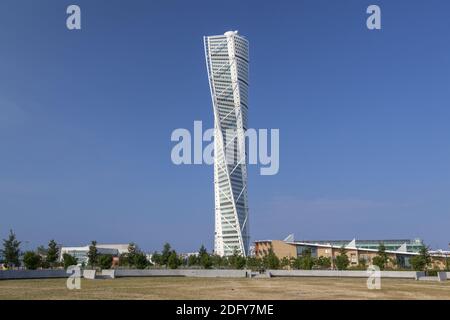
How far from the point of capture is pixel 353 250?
151750 millimetres

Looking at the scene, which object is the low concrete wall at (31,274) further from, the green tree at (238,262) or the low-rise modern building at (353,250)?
the low-rise modern building at (353,250)

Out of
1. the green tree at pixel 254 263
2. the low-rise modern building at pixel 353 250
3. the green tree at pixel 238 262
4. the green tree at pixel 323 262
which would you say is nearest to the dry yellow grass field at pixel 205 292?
the green tree at pixel 238 262

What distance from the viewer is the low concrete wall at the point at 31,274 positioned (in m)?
56.0

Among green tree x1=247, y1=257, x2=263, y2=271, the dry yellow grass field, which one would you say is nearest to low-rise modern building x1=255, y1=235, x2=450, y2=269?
green tree x1=247, y1=257, x2=263, y2=271

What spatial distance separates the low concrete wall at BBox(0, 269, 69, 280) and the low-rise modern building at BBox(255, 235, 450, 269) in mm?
81118

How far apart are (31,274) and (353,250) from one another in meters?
112

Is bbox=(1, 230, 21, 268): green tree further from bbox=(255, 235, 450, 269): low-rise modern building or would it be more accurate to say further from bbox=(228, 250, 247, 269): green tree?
bbox=(255, 235, 450, 269): low-rise modern building

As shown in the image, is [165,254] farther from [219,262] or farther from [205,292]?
[205,292]

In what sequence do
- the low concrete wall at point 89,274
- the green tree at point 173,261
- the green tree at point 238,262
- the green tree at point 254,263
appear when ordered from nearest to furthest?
the low concrete wall at point 89,274 → the green tree at point 173,261 → the green tree at point 238,262 → the green tree at point 254,263

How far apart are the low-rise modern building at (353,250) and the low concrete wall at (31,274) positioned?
81118 mm

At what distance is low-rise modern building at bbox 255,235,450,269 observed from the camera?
140312mm

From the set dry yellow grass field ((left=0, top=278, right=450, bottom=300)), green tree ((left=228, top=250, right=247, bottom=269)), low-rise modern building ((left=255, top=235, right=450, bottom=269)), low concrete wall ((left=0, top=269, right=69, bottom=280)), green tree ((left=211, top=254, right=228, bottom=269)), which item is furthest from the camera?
low-rise modern building ((left=255, top=235, right=450, bottom=269))
